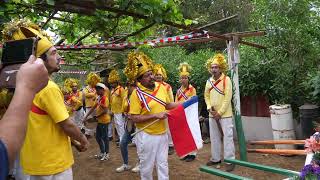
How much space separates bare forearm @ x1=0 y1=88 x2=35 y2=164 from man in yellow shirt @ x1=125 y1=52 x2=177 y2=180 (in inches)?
133

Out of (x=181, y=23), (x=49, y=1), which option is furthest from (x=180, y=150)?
(x=49, y=1)

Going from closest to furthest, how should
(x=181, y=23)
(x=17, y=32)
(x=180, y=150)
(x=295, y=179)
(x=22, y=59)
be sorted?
(x=22, y=59), (x=295, y=179), (x=17, y=32), (x=180, y=150), (x=181, y=23)

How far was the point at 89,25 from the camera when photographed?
5.41 metres

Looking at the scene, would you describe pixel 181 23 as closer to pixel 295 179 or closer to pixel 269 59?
pixel 295 179

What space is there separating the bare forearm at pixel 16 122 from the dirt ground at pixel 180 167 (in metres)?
5.55

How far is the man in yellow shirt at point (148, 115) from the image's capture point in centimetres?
493

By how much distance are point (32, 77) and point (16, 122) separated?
200mm

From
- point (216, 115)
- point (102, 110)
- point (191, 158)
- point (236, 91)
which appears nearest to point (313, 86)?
point (236, 91)

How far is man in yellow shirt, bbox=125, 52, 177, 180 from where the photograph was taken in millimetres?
4930

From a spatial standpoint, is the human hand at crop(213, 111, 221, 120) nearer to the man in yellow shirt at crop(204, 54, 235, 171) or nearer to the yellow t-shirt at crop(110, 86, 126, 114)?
the man in yellow shirt at crop(204, 54, 235, 171)

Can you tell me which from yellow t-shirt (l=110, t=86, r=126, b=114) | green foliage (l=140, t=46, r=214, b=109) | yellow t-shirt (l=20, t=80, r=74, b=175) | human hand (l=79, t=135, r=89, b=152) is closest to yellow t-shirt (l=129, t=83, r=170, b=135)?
human hand (l=79, t=135, r=89, b=152)

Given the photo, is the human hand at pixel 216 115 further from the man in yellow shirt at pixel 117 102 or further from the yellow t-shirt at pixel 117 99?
the yellow t-shirt at pixel 117 99

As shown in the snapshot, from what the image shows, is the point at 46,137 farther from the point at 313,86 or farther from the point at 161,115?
the point at 313,86

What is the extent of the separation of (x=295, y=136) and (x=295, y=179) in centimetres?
575
